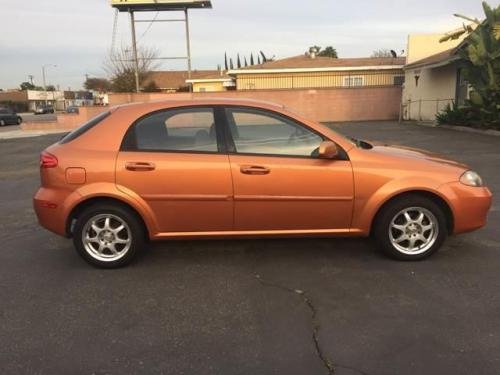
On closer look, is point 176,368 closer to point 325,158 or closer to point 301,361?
point 301,361

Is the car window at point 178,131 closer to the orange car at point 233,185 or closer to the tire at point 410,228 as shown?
the orange car at point 233,185

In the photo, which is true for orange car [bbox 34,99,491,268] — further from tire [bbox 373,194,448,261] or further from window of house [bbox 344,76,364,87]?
window of house [bbox 344,76,364,87]

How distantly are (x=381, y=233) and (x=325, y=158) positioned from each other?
90 cm

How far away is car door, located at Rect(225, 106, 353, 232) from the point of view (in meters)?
4.86

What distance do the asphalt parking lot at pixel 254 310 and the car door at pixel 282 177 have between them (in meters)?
0.46

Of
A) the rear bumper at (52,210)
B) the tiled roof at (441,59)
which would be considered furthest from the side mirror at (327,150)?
the tiled roof at (441,59)

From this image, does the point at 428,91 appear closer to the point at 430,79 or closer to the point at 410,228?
the point at 430,79

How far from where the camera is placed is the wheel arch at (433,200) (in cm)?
494

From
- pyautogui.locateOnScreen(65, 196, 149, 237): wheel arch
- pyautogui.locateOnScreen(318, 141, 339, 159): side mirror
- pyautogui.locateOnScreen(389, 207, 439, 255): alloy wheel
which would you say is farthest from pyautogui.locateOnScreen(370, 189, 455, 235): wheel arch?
pyautogui.locateOnScreen(65, 196, 149, 237): wheel arch

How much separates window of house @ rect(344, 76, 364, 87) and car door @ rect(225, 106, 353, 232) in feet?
112

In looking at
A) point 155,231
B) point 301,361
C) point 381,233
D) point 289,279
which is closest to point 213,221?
point 155,231

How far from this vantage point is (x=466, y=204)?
4.97 m

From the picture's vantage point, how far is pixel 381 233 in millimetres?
4992

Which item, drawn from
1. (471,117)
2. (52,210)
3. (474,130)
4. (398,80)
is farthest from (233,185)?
(398,80)
